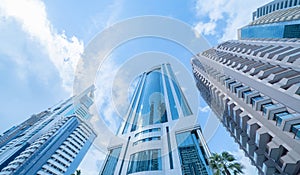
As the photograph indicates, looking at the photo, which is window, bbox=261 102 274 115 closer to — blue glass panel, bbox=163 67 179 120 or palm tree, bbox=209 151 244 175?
palm tree, bbox=209 151 244 175

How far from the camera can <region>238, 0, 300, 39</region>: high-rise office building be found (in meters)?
54.6

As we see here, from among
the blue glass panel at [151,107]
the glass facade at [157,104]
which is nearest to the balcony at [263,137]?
the glass facade at [157,104]

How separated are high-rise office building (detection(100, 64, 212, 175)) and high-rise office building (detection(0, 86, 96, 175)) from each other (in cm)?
2942

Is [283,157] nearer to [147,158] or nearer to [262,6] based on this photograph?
[147,158]

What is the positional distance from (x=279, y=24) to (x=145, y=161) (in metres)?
55.9

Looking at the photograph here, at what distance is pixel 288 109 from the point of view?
1858cm

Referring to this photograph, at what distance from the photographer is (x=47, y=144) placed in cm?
8781

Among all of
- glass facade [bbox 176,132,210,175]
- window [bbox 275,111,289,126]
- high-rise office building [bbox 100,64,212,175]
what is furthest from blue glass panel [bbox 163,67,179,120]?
window [bbox 275,111,289,126]

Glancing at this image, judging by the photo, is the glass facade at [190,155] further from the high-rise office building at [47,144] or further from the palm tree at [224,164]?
the high-rise office building at [47,144]

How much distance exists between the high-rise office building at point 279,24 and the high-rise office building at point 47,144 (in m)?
94.5

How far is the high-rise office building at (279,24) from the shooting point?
179 ft

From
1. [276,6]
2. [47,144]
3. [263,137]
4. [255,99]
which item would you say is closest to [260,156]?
[263,137]

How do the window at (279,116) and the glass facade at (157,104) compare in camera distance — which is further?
the glass facade at (157,104)

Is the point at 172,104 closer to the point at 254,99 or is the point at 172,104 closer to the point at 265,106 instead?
the point at 254,99
